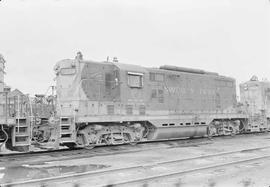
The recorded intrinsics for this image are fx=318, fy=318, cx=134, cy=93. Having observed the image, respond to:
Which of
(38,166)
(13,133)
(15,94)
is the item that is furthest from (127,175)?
(15,94)

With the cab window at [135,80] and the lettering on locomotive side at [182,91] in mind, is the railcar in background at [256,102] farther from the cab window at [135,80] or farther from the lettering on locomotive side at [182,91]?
the cab window at [135,80]

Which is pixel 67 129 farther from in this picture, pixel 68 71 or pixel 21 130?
pixel 68 71

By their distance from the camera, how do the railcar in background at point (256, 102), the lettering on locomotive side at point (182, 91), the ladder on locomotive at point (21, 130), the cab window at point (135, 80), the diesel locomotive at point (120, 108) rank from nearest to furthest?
the ladder on locomotive at point (21, 130) → the diesel locomotive at point (120, 108) → the cab window at point (135, 80) → the lettering on locomotive side at point (182, 91) → the railcar in background at point (256, 102)

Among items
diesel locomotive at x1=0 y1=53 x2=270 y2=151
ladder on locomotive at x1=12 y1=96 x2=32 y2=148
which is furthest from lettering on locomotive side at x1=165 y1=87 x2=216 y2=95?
ladder on locomotive at x1=12 y1=96 x2=32 y2=148

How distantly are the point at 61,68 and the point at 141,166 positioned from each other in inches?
264

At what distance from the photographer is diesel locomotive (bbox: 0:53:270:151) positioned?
1155 centimetres

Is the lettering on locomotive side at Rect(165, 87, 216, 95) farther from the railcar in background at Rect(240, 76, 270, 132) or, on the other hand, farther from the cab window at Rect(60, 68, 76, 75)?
the cab window at Rect(60, 68, 76, 75)

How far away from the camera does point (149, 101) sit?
1490cm

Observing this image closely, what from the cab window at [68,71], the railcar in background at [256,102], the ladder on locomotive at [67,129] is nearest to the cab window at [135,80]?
the cab window at [68,71]

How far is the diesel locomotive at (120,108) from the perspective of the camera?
11.6m

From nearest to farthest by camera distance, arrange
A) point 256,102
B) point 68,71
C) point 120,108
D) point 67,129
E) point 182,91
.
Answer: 1. point 67,129
2. point 68,71
3. point 120,108
4. point 182,91
5. point 256,102

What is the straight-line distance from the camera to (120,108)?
45.0 ft

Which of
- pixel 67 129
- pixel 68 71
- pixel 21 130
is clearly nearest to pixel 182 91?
pixel 68 71

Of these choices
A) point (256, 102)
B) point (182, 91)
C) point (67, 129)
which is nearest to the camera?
point (67, 129)
